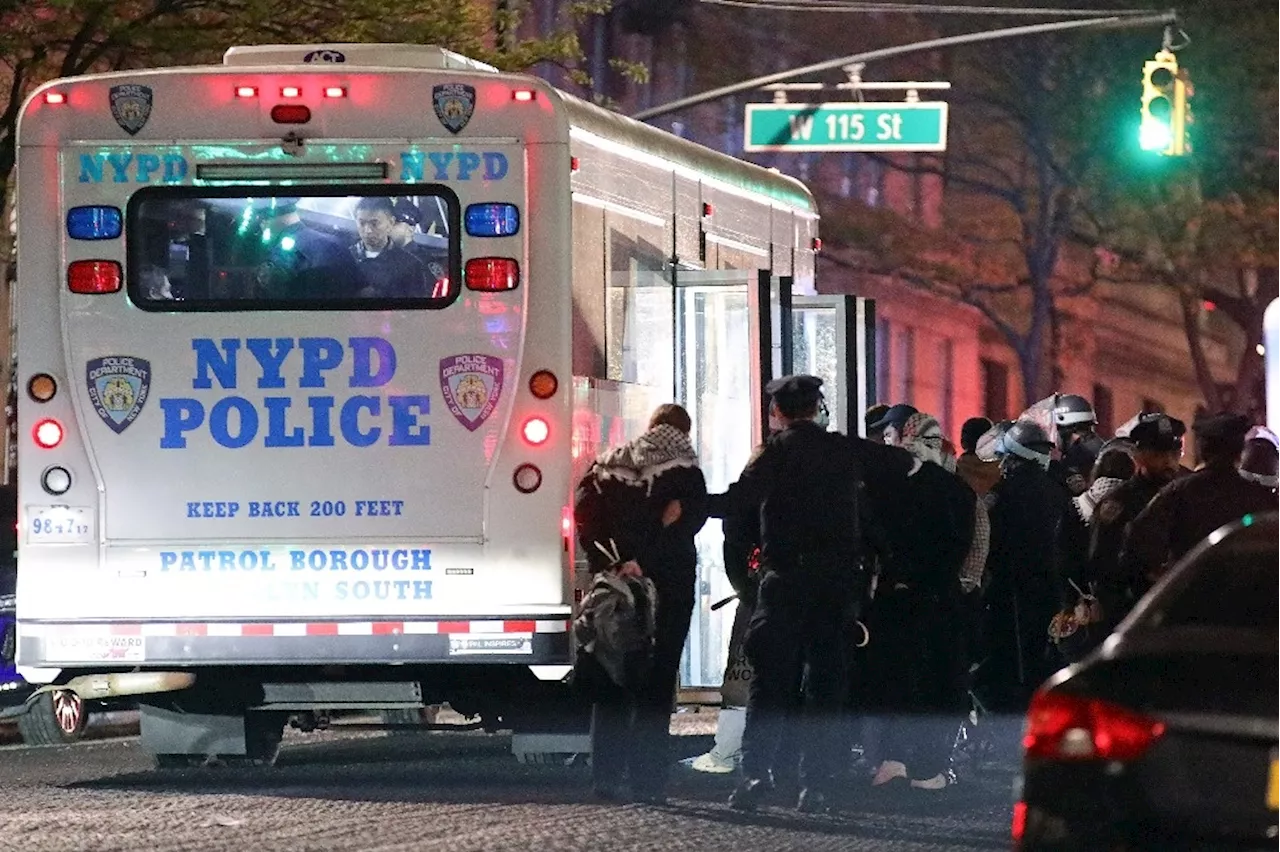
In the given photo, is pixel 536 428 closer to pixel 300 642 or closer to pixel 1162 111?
pixel 300 642

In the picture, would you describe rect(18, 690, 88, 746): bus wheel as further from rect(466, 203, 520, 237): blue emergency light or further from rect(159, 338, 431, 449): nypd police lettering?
rect(466, 203, 520, 237): blue emergency light

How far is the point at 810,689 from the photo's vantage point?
11.7 metres

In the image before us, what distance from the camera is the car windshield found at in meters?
6.58

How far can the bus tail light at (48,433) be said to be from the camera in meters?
11.8

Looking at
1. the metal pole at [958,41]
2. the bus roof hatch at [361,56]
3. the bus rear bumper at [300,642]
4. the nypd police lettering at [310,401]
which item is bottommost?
the bus rear bumper at [300,642]

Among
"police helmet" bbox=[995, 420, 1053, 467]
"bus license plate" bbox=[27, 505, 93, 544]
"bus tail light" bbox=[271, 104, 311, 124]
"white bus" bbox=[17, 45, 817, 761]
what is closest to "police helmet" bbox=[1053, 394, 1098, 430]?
"police helmet" bbox=[995, 420, 1053, 467]

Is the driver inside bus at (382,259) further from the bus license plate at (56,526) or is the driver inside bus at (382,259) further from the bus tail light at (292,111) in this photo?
the bus license plate at (56,526)

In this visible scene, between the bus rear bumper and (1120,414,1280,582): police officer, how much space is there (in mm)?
2415

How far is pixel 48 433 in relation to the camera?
11.9m

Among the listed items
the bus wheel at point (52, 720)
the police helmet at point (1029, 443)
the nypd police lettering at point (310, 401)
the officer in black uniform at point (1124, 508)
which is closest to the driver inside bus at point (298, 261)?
the nypd police lettering at point (310, 401)

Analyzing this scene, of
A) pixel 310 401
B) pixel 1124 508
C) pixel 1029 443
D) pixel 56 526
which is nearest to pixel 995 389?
pixel 1029 443

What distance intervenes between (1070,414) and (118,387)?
6534 mm

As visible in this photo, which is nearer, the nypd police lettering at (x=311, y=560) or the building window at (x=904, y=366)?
the nypd police lettering at (x=311, y=560)

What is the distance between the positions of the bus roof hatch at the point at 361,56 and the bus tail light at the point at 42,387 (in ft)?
5.16
